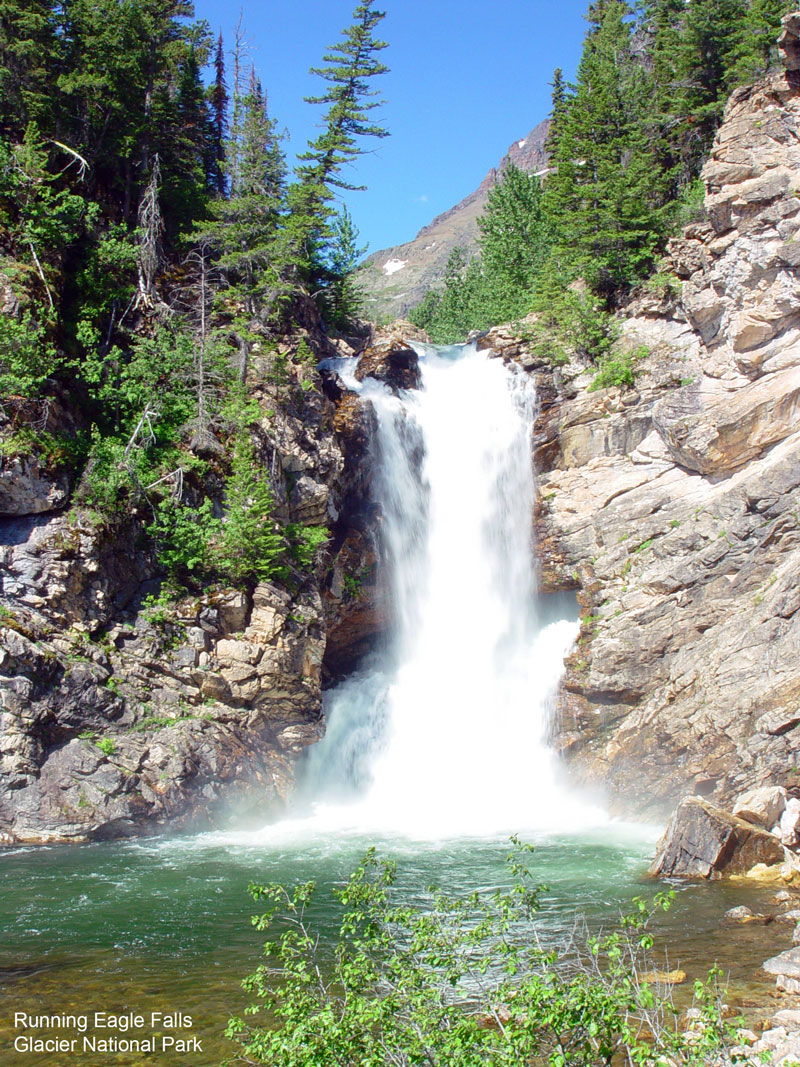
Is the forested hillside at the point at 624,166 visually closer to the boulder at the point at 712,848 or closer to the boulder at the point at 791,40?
the boulder at the point at 791,40

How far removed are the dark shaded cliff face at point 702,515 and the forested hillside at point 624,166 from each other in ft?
8.55

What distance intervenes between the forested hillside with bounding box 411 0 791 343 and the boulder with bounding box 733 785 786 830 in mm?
16445

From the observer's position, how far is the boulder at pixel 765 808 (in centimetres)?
1456

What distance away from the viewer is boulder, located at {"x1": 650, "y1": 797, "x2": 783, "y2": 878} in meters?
13.5

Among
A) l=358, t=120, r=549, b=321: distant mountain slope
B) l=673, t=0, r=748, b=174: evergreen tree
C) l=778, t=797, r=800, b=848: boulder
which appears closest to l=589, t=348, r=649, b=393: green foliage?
l=673, t=0, r=748, b=174: evergreen tree

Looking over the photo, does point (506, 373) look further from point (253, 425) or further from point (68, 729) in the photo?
point (68, 729)

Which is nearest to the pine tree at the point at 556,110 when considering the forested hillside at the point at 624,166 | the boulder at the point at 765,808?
the forested hillside at the point at 624,166

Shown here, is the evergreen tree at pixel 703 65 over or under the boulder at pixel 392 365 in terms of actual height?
over

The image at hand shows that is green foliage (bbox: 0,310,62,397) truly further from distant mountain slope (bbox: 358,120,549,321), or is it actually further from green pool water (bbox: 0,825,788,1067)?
distant mountain slope (bbox: 358,120,549,321)

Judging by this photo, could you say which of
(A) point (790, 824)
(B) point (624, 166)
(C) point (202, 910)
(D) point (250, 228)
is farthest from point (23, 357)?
(B) point (624, 166)

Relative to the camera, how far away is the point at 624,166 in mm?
33500

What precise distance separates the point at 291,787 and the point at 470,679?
7.91 meters

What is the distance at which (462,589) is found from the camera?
2791cm

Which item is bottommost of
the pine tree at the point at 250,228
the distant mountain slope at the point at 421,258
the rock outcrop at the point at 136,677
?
the rock outcrop at the point at 136,677
